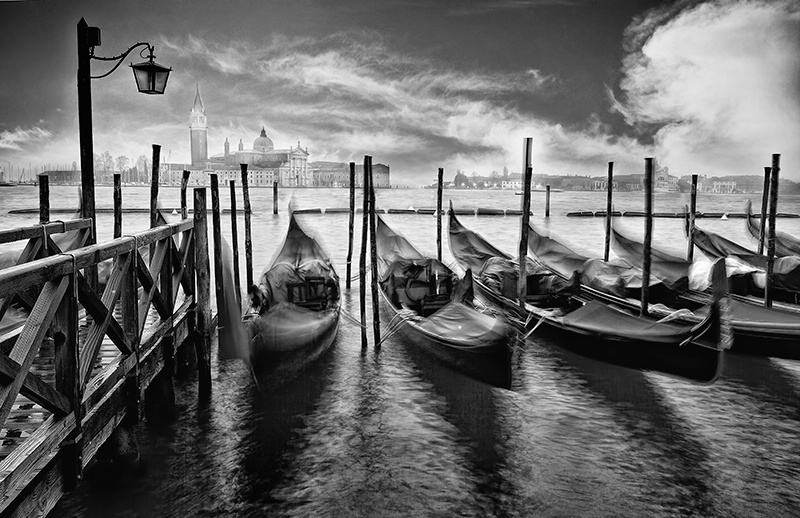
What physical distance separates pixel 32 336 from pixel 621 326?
2.20 m

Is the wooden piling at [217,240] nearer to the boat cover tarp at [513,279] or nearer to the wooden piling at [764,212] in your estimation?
the boat cover tarp at [513,279]

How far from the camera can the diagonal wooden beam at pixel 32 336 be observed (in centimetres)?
121

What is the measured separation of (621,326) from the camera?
2758mm

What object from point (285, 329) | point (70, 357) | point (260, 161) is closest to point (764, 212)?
point (285, 329)

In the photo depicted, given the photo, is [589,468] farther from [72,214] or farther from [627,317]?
[72,214]

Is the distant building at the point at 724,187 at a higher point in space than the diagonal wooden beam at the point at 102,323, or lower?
higher

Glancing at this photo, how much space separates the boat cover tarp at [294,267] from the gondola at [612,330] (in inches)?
38.3

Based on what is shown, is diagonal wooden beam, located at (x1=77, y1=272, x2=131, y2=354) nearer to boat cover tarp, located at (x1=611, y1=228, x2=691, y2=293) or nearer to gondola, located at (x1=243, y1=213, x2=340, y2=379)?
gondola, located at (x1=243, y1=213, x2=340, y2=379)

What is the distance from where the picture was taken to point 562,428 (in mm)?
2473

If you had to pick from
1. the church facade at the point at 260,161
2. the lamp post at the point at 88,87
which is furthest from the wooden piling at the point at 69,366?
the church facade at the point at 260,161

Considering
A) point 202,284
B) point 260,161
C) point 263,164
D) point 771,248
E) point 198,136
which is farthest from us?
point 263,164

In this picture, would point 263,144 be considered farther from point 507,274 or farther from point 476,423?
point 476,423

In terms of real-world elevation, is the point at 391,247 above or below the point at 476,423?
above

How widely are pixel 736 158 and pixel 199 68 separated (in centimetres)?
2149
